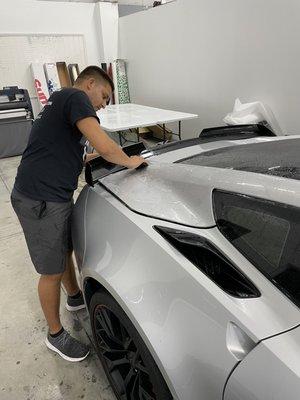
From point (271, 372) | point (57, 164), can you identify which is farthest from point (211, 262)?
point (57, 164)

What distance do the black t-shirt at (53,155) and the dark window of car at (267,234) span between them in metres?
0.77

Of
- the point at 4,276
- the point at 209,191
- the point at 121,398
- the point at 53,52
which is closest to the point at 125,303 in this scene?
the point at 209,191

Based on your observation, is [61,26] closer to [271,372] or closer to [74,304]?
[74,304]

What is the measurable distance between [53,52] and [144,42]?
182 centimetres

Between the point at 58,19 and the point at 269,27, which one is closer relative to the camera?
the point at 269,27

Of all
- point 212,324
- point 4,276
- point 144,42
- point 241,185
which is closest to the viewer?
point 212,324

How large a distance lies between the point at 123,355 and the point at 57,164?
2.76ft

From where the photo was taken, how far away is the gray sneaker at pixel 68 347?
5.14 ft

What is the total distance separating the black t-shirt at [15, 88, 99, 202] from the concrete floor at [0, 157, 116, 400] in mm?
864

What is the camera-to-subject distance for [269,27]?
338 cm

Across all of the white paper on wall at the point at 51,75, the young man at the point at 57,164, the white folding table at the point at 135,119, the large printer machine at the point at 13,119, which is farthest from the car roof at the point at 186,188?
the white paper on wall at the point at 51,75

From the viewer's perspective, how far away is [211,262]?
80cm

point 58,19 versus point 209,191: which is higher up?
point 58,19

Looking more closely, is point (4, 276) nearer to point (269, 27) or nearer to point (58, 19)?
point (269, 27)
